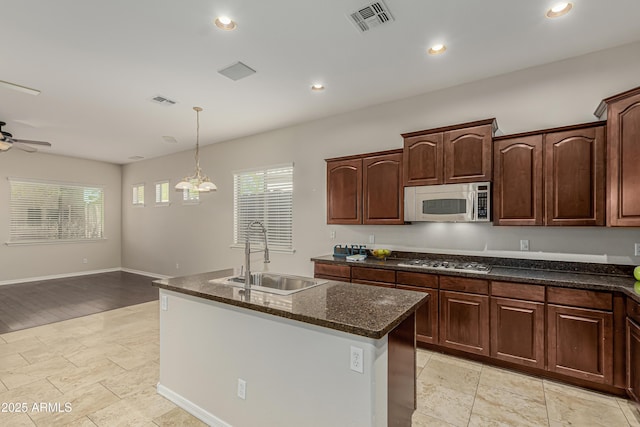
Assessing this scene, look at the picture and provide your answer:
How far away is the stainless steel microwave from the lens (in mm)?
3191

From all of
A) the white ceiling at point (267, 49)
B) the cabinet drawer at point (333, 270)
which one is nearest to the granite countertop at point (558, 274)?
the cabinet drawer at point (333, 270)

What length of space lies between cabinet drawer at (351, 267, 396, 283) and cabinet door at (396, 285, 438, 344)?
0.25 metres

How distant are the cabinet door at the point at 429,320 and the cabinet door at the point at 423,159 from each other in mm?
1227

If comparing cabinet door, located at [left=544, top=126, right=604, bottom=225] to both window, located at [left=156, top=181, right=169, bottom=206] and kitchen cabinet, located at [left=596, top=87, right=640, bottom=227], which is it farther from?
window, located at [left=156, top=181, right=169, bottom=206]

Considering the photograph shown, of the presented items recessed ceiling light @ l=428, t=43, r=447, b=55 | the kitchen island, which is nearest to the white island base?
the kitchen island

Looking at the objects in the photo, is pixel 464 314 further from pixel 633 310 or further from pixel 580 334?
pixel 633 310

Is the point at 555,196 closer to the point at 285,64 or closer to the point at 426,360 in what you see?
the point at 426,360

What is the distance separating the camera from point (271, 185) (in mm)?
5531

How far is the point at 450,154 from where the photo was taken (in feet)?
11.1

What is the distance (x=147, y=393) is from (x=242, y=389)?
1179 mm

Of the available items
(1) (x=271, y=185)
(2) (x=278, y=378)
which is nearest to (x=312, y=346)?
(2) (x=278, y=378)

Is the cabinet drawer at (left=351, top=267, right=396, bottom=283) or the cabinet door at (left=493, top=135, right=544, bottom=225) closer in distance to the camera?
the cabinet door at (left=493, top=135, right=544, bottom=225)

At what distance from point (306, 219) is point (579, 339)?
355 cm

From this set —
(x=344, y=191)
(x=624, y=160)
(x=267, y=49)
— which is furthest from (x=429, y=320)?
(x=267, y=49)
